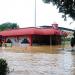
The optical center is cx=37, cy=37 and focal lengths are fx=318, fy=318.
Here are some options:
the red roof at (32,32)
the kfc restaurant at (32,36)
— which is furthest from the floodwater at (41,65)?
the kfc restaurant at (32,36)

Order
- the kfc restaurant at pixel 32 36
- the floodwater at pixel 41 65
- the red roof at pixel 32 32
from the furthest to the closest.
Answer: the kfc restaurant at pixel 32 36 < the red roof at pixel 32 32 < the floodwater at pixel 41 65

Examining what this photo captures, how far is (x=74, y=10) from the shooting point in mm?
14742

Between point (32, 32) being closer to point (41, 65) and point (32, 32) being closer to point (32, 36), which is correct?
point (32, 36)

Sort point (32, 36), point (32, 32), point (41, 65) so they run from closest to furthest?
point (41, 65), point (32, 32), point (32, 36)

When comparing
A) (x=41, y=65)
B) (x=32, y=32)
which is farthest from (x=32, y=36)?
(x=41, y=65)

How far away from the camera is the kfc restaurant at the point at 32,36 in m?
60.6

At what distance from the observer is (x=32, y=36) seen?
6112 centimetres

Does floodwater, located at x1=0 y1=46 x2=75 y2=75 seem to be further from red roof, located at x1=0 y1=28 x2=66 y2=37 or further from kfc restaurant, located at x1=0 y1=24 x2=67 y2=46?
kfc restaurant, located at x1=0 y1=24 x2=67 y2=46

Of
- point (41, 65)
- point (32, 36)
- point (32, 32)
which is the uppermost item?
point (32, 32)

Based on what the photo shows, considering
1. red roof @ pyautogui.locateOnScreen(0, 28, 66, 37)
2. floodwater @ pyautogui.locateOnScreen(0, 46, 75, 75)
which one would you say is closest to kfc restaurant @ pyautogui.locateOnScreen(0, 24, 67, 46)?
red roof @ pyautogui.locateOnScreen(0, 28, 66, 37)

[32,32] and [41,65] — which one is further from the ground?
[32,32]

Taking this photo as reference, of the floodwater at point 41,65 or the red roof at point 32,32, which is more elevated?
the red roof at point 32,32

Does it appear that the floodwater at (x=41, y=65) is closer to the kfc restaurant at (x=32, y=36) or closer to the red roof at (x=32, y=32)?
the red roof at (x=32, y=32)

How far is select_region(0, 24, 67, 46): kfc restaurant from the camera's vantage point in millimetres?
60562
